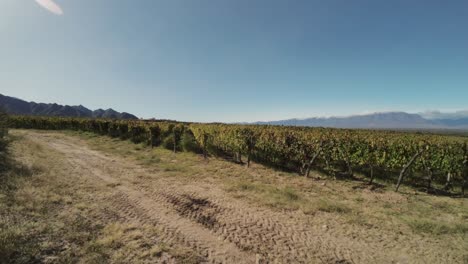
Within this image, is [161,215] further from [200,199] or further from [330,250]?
[330,250]

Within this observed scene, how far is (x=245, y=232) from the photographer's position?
6078mm

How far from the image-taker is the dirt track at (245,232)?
512 cm

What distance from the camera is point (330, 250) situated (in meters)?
A: 5.37

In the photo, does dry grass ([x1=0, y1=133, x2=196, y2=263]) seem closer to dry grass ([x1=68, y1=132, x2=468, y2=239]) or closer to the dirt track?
the dirt track

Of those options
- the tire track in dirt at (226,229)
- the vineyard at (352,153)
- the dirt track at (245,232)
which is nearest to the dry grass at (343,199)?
the dirt track at (245,232)

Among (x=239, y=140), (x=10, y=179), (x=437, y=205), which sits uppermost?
(x=239, y=140)

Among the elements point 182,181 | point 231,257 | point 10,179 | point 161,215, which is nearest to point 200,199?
point 161,215

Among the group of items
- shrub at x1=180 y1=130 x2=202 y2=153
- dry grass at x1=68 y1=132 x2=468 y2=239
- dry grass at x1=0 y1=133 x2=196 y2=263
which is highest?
shrub at x1=180 y1=130 x2=202 y2=153

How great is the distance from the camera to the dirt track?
16.8 ft

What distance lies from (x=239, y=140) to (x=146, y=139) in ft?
44.5

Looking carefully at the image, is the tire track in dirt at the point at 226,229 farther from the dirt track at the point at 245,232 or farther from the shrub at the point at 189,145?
the shrub at the point at 189,145

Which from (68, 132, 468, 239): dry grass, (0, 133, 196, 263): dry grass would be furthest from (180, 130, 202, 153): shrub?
(0, 133, 196, 263): dry grass

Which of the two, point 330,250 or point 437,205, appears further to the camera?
point 437,205

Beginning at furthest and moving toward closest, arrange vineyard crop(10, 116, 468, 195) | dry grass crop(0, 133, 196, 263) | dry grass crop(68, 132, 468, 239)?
1. vineyard crop(10, 116, 468, 195)
2. dry grass crop(68, 132, 468, 239)
3. dry grass crop(0, 133, 196, 263)
